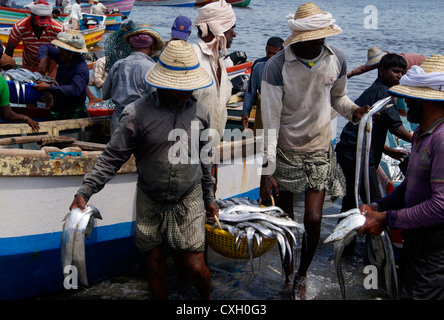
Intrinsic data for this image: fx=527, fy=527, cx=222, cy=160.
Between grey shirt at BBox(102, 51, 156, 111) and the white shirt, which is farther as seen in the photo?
grey shirt at BBox(102, 51, 156, 111)

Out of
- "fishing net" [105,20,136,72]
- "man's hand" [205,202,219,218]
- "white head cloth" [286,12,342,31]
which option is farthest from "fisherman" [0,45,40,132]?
"white head cloth" [286,12,342,31]

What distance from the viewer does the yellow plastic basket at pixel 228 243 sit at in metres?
4.15

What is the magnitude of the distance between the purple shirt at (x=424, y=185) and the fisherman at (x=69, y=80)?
4.01m

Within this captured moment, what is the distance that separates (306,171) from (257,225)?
2.47ft

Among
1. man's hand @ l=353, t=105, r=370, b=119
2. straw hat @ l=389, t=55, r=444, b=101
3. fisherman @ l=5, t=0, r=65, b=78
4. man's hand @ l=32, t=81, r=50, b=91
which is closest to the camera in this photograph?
straw hat @ l=389, t=55, r=444, b=101

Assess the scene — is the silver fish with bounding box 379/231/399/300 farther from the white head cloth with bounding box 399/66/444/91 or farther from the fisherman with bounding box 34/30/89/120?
the fisherman with bounding box 34/30/89/120

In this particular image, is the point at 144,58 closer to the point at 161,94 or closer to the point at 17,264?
the point at 161,94

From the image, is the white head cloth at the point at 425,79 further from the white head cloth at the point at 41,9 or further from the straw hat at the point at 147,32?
the white head cloth at the point at 41,9

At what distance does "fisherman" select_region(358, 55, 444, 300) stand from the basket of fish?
2.95ft

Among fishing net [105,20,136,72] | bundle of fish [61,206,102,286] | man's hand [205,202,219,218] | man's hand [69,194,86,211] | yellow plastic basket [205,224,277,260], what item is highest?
fishing net [105,20,136,72]

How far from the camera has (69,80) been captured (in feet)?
20.0

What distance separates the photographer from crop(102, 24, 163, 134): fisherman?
507 centimetres

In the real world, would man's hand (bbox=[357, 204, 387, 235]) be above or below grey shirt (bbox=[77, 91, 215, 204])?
below

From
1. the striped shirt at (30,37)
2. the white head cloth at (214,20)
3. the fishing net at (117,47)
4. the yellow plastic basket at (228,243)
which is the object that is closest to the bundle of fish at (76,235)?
the yellow plastic basket at (228,243)
